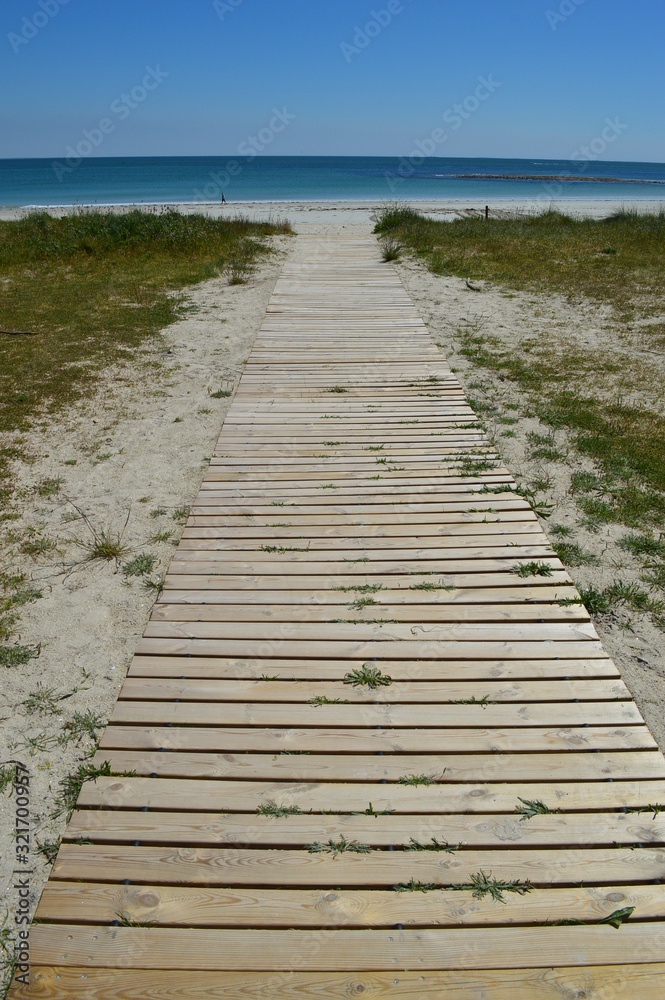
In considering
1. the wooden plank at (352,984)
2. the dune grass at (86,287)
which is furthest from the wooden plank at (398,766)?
the dune grass at (86,287)

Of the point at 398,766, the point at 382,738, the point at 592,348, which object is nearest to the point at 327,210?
the point at 592,348

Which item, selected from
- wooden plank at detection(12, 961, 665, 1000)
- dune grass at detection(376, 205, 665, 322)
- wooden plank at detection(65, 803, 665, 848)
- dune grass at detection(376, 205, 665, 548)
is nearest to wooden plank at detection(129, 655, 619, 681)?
wooden plank at detection(65, 803, 665, 848)

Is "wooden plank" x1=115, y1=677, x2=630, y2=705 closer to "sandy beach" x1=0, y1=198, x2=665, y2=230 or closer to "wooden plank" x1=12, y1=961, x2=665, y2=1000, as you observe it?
"wooden plank" x1=12, y1=961, x2=665, y2=1000

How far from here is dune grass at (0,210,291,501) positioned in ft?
23.1

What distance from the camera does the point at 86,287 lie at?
11180 mm

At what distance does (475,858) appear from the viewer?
2205 mm

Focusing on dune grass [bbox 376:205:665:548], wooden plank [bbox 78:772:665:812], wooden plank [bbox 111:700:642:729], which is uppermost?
dune grass [bbox 376:205:665:548]

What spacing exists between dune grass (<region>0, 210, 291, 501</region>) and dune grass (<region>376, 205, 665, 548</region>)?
4.48 m

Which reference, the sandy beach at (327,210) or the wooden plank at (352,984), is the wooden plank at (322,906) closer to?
the wooden plank at (352,984)

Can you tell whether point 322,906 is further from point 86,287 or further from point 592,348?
point 86,287

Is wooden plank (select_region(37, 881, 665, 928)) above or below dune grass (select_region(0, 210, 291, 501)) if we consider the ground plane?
below

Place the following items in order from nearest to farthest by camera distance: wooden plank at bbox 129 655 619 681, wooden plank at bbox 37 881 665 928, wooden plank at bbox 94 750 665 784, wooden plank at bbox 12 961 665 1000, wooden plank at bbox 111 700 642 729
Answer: wooden plank at bbox 12 961 665 1000 < wooden plank at bbox 37 881 665 928 < wooden plank at bbox 94 750 665 784 < wooden plank at bbox 111 700 642 729 < wooden plank at bbox 129 655 619 681

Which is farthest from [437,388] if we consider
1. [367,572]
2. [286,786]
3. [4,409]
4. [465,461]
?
[286,786]

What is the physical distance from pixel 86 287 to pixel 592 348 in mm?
8540
